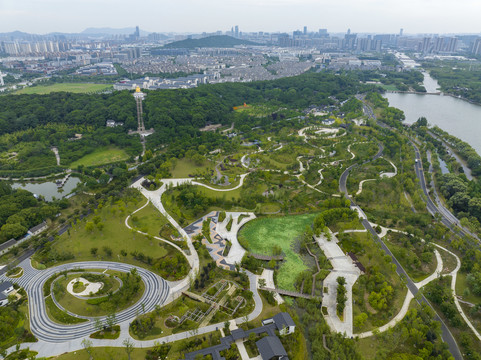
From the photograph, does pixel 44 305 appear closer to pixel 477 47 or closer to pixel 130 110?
pixel 130 110

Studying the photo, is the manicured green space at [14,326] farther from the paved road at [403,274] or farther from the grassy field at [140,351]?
the paved road at [403,274]

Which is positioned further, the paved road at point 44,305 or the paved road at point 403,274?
the paved road at point 44,305

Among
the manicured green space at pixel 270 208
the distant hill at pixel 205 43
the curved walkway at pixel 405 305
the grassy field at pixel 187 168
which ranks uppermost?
the distant hill at pixel 205 43

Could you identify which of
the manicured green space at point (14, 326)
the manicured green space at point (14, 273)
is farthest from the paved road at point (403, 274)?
the manicured green space at point (14, 273)

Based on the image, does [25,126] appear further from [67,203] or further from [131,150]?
[67,203]

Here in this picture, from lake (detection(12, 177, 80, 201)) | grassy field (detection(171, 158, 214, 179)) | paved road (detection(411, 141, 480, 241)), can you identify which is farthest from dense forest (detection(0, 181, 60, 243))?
paved road (detection(411, 141, 480, 241))

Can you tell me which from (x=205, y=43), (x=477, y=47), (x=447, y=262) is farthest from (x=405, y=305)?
(x=477, y=47)

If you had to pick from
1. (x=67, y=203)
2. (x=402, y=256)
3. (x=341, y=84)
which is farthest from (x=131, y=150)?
(x=341, y=84)
